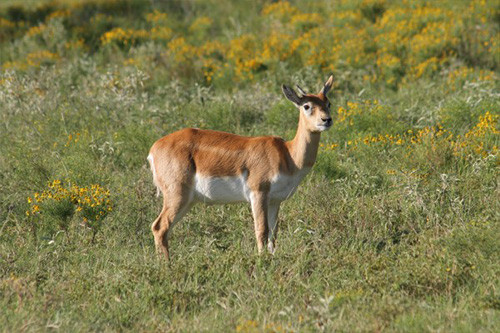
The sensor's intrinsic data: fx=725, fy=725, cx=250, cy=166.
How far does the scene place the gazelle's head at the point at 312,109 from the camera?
724 centimetres

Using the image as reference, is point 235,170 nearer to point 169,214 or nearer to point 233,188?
point 233,188

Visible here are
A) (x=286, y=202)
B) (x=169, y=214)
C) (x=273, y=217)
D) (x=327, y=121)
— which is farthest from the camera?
(x=286, y=202)

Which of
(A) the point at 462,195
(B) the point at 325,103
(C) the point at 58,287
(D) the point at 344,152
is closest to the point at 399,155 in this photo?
(D) the point at 344,152

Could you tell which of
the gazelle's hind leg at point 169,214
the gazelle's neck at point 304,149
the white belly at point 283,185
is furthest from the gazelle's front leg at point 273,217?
the gazelle's hind leg at point 169,214

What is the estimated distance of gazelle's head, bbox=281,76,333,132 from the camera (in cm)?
724

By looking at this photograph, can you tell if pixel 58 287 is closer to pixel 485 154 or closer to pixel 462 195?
pixel 462 195

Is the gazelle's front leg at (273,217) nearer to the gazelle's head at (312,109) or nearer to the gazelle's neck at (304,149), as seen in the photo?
the gazelle's neck at (304,149)

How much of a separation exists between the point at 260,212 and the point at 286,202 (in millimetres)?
1449

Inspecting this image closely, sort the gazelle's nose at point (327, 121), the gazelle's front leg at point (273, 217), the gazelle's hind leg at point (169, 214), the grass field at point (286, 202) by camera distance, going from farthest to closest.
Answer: the gazelle's front leg at point (273, 217) → the gazelle's hind leg at point (169, 214) → the gazelle's nose at point (327, 121) → the grass field at point (286, 202)

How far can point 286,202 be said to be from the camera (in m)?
8.63

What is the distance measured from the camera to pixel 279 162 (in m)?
7.34

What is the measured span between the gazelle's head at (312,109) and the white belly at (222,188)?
0.86 m

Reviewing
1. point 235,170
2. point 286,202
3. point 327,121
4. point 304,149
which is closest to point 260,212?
point 235,170

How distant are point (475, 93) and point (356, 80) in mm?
2278
